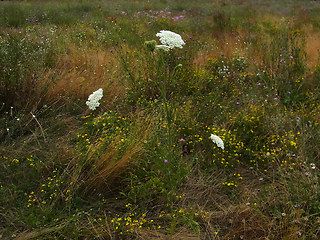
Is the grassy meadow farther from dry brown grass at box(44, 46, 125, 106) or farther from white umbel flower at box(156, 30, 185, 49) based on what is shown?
white umbel flower at box(156, 30, 185, 49)

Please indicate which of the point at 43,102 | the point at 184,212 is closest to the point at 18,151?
the point at 43,102

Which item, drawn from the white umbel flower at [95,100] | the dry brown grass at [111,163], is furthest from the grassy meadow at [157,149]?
the white umbel flower at [95,100]

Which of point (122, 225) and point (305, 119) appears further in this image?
point (305, 119)

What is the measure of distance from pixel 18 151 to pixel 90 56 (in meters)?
2.18

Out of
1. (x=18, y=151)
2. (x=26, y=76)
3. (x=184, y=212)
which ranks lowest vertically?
(x=184, y=212)

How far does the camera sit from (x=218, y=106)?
3.16 metres

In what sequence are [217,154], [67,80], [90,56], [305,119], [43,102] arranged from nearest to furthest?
[217,154] → [305,119] → [43,102] → [67,80] → [90,56]

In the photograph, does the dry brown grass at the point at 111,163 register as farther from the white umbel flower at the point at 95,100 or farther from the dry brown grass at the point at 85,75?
the dry brown grass at the point at 85,75

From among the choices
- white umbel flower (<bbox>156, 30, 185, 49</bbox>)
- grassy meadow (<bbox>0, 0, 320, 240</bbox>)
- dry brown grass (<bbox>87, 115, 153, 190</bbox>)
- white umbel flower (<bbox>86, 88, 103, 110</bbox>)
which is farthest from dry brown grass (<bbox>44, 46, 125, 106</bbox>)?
white umbel flower (<bbox>156, 30, 185, 49</bbox>)

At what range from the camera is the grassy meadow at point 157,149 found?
1930 millimetres

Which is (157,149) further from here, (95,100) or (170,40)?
(170,40)

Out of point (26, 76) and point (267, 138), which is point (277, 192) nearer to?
point (267, 138)

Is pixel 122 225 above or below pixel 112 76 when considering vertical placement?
below

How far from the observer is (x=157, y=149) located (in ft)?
7.30
